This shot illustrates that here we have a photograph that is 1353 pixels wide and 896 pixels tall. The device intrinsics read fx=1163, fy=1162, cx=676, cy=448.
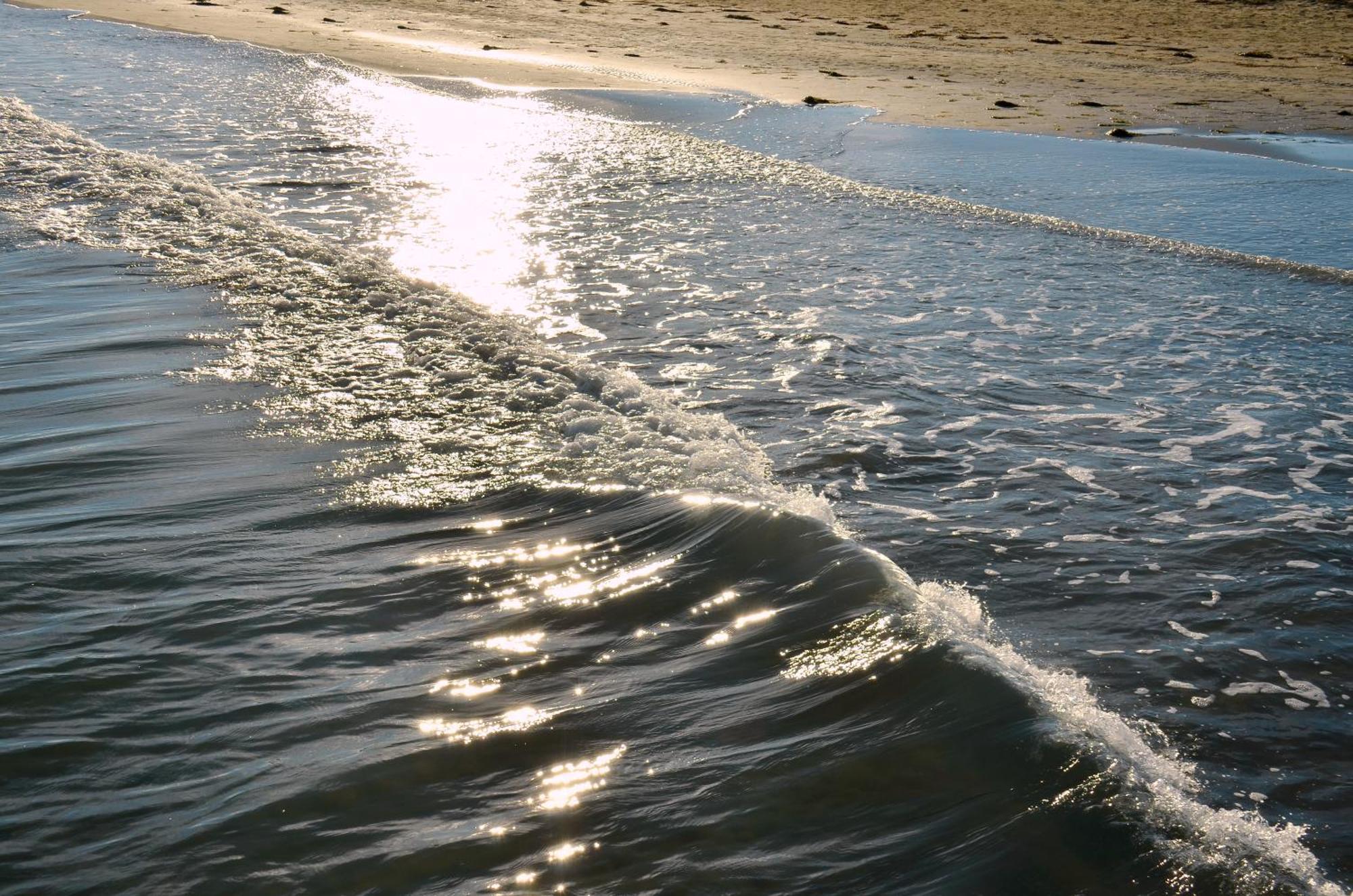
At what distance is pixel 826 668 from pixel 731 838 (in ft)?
2.66

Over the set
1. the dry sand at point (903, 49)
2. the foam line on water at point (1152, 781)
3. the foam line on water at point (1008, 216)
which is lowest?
the foam line on water at point (1152, 781)

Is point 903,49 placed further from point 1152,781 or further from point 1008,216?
point 1152,781

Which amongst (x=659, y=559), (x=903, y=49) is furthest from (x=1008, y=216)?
(x=903, y=49)

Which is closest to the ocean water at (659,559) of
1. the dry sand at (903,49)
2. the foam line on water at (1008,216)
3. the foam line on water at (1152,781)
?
the foam line on water at (1152,781)

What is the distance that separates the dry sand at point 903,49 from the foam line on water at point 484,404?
875cm

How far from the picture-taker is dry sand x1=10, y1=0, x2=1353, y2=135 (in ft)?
55.4

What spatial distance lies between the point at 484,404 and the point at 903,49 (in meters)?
18.9

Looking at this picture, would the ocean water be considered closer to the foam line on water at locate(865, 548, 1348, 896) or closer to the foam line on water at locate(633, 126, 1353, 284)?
the foam line on water at locate(865, 548, 1348, 896)

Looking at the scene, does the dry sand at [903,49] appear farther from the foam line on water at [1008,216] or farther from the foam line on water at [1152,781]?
the foam line on water at [1152,781]

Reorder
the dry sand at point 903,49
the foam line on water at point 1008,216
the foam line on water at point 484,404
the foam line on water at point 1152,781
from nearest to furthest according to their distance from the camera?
1. the foam line on water at point 1152,781
2. the foam line on water at point 484,404
3. the foam line on water at point 1008,216
4. the dry sand at point 903,49

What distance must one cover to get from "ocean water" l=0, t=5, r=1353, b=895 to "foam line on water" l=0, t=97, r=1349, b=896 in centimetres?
3

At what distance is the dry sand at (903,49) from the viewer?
16.9 metres

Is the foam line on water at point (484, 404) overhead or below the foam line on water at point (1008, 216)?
below

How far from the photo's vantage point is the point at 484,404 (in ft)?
18.3
